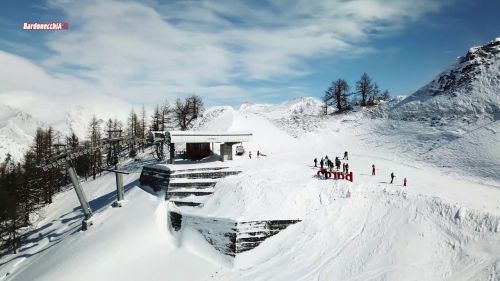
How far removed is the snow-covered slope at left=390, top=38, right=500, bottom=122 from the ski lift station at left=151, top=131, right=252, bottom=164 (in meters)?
29.1

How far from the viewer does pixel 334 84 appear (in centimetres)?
7644

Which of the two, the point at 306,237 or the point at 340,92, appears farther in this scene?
the point at 340,92

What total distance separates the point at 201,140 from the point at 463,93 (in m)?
38.5

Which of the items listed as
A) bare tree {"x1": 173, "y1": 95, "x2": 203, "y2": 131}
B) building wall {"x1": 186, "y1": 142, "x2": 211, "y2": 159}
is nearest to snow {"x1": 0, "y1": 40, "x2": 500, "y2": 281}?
building wall {"x1": 186, "y1": 142, "x2": 211, "y2": 159}

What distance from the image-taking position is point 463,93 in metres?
48.5

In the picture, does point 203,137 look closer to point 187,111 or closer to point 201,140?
point 201,140

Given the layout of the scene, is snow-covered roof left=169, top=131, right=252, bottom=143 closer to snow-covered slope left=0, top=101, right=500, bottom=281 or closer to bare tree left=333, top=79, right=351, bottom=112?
snow-covered slope left=0, top=101, right=500, bottom=281

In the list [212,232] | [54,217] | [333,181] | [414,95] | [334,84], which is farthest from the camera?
[334,84]

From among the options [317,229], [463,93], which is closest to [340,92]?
[463,93]

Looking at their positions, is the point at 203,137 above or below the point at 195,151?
above

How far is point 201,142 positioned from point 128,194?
28.2ft

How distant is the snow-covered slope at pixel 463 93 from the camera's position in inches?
1768

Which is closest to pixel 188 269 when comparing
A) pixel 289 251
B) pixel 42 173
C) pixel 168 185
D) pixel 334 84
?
pixel 289 251

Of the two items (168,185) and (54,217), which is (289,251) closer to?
(168,185)
